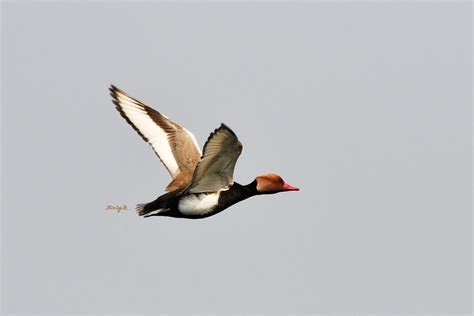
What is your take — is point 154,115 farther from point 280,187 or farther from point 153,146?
point 280,187

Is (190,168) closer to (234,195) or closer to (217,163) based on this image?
(234,195)

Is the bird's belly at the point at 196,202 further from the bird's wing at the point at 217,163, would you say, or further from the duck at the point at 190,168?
the bird's wing at the point at 217,163

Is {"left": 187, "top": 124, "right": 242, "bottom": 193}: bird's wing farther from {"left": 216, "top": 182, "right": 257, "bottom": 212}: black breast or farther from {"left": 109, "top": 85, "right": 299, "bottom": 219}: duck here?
{"left": 216, "top": 182, "right": 257, "bottom": 212}: black breast

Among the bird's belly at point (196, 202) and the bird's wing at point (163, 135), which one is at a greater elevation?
the bird's wing at point (163, 135)

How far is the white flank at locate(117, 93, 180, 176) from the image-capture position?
→ 611 inches

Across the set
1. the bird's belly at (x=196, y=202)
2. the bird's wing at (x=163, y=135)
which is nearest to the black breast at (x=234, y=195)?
the bird's belly at (x=196, y=202)

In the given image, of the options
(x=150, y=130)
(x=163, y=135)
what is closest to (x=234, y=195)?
(x=163, y=135)

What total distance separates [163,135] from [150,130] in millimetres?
239

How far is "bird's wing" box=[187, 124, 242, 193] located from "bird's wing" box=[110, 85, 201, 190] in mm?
1162

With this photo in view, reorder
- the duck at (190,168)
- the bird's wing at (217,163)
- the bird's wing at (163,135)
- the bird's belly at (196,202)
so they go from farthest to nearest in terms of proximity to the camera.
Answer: the bird's wing at (163,135)
the bird's belly at (196,202)
the duck at (190,168)
the bird's wing at (217,163)

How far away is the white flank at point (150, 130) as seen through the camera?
611 inches

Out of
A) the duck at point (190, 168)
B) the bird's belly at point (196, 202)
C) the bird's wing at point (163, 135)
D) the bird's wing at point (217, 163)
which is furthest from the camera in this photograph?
the bird's wing at point (163, 135)

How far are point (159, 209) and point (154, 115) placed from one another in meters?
2.55

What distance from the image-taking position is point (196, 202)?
1423 centimetres
